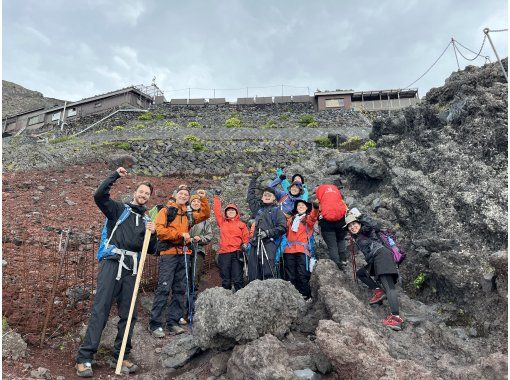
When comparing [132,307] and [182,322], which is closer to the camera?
[132,307]

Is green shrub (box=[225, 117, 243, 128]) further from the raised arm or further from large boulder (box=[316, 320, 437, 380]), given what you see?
large boulder (box=[316, 320, 437, 380])

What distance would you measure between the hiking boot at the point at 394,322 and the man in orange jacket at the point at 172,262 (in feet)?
12.5

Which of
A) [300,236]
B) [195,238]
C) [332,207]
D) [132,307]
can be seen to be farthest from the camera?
[332,207]

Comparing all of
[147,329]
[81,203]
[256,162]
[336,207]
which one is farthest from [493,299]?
[256,162]

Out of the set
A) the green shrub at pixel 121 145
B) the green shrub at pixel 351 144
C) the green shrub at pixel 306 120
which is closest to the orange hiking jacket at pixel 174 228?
the green shrub at pixel 351 144

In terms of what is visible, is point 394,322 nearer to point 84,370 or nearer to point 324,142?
point 84,370

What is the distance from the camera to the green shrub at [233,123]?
36062 millimetres

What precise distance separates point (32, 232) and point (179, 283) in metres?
7.02

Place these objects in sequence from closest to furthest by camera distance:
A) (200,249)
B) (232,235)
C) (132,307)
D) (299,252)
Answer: (132,307), (299,252), (232,235), (200,249)

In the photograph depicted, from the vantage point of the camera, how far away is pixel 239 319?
555 cm

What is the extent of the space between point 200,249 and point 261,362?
4394mm

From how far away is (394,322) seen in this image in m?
6.27

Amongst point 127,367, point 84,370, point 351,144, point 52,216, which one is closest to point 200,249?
point 127,367

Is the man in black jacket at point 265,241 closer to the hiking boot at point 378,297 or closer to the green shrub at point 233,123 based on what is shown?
the hiking boot at point 378,297
